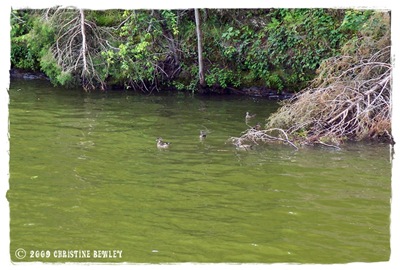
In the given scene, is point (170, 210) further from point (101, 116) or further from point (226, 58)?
point (226, 58)

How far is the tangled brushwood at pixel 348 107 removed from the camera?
1468cm

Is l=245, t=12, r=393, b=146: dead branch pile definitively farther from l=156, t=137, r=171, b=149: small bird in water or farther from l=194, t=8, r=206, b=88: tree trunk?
l=194, t=8, r=206, b=88: tree trunk

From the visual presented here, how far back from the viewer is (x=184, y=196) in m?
10.7

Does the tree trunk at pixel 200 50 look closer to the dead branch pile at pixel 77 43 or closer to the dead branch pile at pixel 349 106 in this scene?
the dead branch pile at pixel 77 43

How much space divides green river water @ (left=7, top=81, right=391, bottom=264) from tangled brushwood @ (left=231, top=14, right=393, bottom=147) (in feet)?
2.03

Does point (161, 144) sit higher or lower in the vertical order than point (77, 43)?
lower

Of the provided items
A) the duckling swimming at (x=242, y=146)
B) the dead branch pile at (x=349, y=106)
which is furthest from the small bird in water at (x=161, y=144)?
the dead branch pile at (x=349, y=106)

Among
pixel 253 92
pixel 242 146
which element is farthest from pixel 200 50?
pixel 242 146

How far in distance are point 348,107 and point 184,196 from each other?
246 inches

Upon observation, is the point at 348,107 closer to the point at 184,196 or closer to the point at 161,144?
the point at 161,144

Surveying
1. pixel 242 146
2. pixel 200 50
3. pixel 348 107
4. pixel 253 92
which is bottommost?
pixel 253 92

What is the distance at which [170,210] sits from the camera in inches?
394

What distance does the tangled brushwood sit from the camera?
1468 centimetres

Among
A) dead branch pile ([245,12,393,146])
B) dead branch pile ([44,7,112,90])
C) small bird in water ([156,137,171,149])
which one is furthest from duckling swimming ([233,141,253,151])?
dead branch pile ([44,7,112,90])
